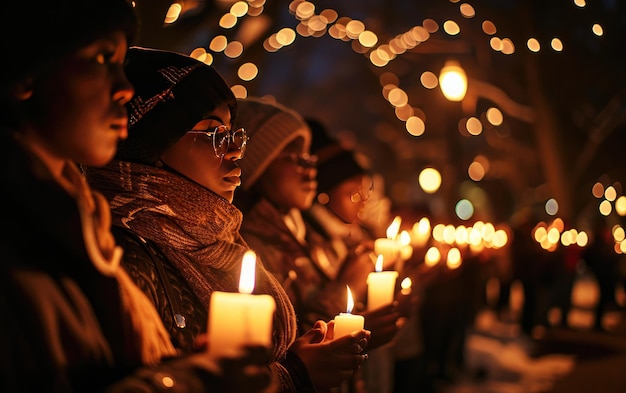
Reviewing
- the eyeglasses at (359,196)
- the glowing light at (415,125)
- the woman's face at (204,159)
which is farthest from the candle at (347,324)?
the glowing light at (415,125)

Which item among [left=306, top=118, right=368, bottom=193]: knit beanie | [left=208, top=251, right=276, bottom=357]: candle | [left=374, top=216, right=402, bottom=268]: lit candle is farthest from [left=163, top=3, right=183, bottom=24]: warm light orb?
[left=208, top=251, right=276, bottom=357]: candle

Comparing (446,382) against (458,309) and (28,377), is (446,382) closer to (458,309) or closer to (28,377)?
(458,309)

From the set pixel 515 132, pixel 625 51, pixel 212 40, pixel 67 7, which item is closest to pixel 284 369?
pixel 67 7

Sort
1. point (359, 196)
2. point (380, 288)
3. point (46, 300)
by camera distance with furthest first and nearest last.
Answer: point (359, 196) < point (380, 288) < point (46, 300)

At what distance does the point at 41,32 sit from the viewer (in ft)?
4.76

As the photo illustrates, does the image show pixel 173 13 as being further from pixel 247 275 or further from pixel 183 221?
pixel 247 275

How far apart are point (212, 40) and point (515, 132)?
20952mm

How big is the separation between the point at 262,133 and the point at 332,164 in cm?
151

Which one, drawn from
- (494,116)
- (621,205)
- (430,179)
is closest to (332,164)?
(621,205)

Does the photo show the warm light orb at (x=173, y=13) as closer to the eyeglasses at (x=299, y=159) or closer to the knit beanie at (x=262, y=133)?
the knit beanie at (x=262, y=133)

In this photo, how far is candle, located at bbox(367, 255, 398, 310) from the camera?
106 inches

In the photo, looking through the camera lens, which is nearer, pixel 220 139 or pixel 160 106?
pixel 160 106

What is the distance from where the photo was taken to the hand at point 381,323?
8.83 feet

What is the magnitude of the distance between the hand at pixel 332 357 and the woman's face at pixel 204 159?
1.97 ft
